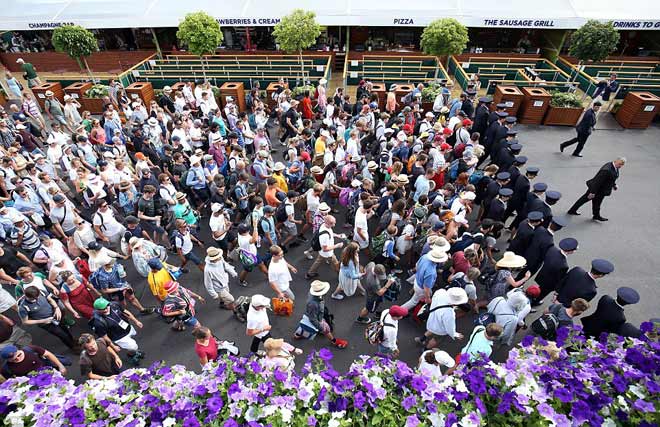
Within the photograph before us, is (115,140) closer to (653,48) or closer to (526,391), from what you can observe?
(526,391)

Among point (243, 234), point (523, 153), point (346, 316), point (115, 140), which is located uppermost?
point (115, 140)

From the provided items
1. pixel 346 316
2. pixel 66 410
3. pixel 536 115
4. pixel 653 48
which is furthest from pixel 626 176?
pixel 653 48

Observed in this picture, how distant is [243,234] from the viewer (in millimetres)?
5840

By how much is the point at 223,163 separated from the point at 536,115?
11.1m

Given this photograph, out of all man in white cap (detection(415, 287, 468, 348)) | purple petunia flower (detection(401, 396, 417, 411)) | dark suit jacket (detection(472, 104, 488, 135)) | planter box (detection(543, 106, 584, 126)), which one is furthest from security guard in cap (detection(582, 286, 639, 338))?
planter box (detection(543, 106, 584, 126))

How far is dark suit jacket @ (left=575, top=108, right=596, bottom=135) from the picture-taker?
9.45 meters

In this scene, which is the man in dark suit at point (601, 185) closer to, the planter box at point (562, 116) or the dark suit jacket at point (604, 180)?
the dark suit jacket at point (604, 180)

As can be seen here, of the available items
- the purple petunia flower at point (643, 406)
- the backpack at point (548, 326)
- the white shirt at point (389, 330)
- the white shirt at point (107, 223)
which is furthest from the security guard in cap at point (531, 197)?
the white shirt at point (107, 223)

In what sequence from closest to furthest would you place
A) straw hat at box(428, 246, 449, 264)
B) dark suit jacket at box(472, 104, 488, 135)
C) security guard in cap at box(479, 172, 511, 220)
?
straw hat at box(428, 246, 449, 264) → security guard in cap at box(479, 172, 511, 220) → dark suit jacket at box(472, 104, 488, 135)

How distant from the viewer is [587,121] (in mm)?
9625

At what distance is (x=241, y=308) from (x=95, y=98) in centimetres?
1213

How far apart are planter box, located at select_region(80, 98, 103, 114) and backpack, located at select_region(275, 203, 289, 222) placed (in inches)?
436

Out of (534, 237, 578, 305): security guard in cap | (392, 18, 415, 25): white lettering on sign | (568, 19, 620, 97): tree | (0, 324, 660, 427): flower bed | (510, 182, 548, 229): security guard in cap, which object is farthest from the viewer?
(392, 18, 415, 25): white lettering on sign

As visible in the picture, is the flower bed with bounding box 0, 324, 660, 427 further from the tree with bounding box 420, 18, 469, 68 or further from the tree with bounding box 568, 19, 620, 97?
the tree with bounding box 568, 19, 620, 97
